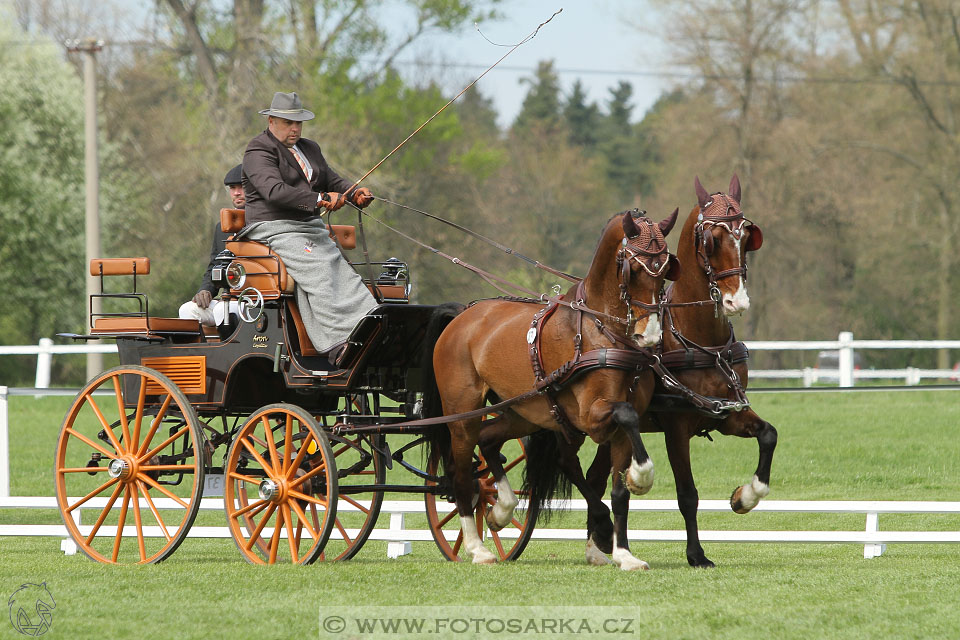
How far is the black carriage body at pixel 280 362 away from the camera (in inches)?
300

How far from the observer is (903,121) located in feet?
102

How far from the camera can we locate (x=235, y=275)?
25.2ft

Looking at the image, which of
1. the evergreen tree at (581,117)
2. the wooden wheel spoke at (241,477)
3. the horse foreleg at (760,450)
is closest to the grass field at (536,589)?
the horse foreleg at (760,450)

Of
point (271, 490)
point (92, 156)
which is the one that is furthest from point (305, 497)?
point (92, 156)

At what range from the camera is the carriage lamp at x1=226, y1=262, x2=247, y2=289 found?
7.65 m

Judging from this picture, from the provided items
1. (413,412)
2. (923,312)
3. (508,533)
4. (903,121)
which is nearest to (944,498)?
(508,533)

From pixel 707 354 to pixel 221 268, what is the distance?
288cm

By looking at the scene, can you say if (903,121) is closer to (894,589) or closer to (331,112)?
(331,112)

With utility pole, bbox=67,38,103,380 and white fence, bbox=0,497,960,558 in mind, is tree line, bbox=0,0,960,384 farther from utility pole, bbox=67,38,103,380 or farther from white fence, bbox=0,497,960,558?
white fence, bbox=0,497,960,558

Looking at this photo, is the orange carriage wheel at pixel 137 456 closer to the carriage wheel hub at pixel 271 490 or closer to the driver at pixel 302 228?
the carriage wheel hub at pixel 271 490

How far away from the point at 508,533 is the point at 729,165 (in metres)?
20.5

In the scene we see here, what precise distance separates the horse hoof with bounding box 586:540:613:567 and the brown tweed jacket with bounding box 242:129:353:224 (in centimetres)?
259

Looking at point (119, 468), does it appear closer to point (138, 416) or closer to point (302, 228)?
point (138, 416)

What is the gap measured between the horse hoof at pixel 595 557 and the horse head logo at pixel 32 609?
312 cm
